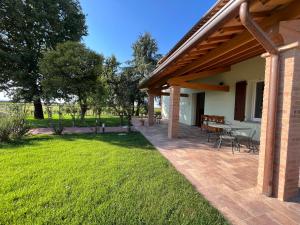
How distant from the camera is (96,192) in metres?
3.03

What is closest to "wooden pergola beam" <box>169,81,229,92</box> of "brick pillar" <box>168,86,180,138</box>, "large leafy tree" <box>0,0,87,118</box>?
"brick pillar" <box>168,86,180,138</box>

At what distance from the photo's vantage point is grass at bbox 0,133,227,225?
7.91ft

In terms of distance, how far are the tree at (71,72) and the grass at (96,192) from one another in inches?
231

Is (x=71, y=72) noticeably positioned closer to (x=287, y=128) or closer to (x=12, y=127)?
(x=12, y=127)

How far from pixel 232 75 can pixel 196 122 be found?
456 centimetres

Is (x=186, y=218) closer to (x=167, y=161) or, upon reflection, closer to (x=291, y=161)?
(x=291, y=161)

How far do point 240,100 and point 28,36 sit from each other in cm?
1400

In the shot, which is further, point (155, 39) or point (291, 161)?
point (155, 39)

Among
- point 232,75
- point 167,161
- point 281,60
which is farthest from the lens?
point 232,75

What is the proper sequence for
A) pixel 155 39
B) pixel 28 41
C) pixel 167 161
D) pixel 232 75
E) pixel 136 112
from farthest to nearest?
pixel 155 39, pixel 136 112, pixel 28 41, pixel 232 75, pixel 167 161

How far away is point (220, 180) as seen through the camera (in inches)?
139

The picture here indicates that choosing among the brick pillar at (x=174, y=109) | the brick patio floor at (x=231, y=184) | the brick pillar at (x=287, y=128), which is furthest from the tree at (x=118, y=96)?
the brick pillar at (x=287, y=128)

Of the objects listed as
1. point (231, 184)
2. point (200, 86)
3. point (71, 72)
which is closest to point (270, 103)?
point (231, 184)

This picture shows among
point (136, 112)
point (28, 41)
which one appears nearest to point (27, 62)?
point (28, 41)
